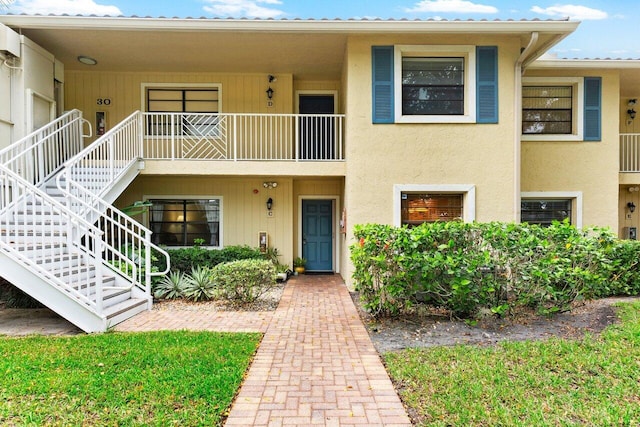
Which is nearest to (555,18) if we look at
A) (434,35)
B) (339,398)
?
(434,35)

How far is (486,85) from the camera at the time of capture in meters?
7.82

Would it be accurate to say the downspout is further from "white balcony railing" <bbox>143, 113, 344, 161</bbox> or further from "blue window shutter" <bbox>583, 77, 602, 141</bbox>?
"white balcony railing" <bbox>143, 113, 344, 161</bbox>

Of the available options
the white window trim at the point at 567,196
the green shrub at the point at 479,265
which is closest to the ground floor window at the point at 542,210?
the white window trim at the point at 567,196

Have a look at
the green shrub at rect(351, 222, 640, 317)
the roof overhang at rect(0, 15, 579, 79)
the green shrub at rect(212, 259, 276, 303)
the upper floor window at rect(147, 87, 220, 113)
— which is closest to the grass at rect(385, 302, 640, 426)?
the green shrub at rect(351, 222, 640, 317)

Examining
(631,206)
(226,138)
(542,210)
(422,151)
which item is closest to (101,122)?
(226,138)

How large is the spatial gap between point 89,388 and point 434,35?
817 centimetres

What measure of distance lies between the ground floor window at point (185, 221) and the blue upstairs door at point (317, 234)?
2.41 metres

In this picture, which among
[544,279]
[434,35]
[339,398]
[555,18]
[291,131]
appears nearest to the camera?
[339,398]

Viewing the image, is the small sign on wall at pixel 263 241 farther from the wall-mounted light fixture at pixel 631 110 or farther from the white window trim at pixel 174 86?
the wall-mounted light fixture at pixel 631 110

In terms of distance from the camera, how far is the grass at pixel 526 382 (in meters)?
2.97

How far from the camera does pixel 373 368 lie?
3938 millimetres

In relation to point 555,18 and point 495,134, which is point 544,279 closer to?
point 495,134

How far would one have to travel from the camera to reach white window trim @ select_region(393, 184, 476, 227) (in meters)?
7.84

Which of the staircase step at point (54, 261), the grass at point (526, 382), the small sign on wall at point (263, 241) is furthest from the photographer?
the small sign on wall at point (263, 241)
